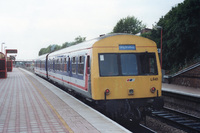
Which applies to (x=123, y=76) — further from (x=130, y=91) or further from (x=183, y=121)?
(x=183, y=121)

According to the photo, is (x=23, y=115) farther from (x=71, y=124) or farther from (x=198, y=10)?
(x=198, y=10)

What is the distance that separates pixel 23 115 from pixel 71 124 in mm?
2237

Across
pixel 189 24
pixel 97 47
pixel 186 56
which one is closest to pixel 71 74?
pixel 97 47

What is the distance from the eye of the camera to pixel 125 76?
9.23 metres

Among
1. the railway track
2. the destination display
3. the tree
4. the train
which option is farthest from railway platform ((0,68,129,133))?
the tree

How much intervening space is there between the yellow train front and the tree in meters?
64.3

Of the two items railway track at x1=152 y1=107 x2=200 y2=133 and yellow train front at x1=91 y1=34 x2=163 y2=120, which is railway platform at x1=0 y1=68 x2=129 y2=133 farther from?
railway track at x1=152 y1=107 x2=200 y2=133

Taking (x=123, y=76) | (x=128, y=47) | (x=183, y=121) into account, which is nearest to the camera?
(x=123, y=76)

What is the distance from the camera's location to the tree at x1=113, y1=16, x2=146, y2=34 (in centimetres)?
7406

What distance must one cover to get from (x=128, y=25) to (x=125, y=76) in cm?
6707

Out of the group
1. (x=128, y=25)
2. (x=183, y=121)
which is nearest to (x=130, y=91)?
→ (x=183, y=121)

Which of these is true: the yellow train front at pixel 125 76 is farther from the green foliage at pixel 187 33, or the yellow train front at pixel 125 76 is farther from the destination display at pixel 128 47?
the green foliage at pixel 187 33

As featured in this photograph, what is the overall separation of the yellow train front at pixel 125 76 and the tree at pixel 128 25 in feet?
211

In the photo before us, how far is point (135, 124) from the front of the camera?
9836mm
